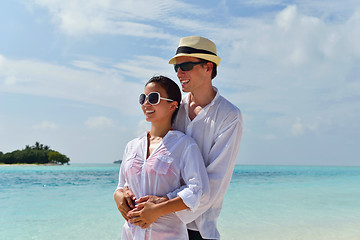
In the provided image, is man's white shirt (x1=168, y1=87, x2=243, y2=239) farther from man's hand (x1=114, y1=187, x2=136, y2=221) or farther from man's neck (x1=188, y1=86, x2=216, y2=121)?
man's hand (x1=114, y1=187, x2=136, y2=221)

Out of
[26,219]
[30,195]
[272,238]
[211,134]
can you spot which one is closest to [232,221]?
[272,238]

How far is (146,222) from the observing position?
2342 mm

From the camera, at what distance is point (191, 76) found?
2.76 meters

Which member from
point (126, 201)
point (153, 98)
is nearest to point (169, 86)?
point (153, 98)

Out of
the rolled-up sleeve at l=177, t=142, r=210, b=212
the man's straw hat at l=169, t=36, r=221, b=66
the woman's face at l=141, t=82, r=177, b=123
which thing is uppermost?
the man's straw hat at l=169, t=36, r=221, b=66

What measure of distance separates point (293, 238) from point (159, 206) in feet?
24.3

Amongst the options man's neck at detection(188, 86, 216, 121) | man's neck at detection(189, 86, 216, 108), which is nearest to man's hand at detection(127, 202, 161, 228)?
man's neck at detection(188, 86, 216, 121)

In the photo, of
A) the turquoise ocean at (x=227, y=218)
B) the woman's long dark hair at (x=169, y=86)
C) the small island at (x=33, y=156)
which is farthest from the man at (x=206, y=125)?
the small island at (x=33, y=156)

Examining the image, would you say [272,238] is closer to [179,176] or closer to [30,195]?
[179,176]

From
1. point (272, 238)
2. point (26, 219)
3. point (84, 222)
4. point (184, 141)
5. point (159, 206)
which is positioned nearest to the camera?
point (159, 206)

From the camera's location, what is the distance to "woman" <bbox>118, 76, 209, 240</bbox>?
2.35 m

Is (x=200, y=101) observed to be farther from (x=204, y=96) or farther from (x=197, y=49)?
(x=197, y=49)

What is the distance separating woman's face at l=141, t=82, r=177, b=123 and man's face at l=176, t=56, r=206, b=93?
0.20m

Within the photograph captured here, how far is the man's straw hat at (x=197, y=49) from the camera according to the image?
2746 millimetres
